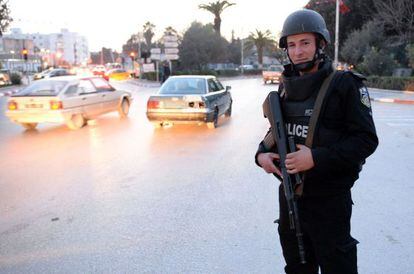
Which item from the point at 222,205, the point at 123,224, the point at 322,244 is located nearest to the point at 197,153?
the point at 222,205

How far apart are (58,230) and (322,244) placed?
3062mm

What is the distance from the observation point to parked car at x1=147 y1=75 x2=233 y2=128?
35.0 feet

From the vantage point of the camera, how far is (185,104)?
10703 millimetres

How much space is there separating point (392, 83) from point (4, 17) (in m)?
26.1

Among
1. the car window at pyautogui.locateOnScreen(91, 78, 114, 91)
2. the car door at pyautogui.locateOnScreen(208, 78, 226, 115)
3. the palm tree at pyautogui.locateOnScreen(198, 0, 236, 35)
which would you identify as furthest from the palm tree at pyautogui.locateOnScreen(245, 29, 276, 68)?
the car door at pyautogui.locateOnScreen(208, 78, 226, 115)

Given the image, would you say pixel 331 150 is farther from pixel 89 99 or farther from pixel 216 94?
pixel 89 99

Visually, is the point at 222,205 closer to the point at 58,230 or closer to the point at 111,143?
the point at 58,230

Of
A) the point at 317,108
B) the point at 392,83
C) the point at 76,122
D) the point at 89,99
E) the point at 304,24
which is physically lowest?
the point at 76,122

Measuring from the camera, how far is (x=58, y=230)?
444 cm

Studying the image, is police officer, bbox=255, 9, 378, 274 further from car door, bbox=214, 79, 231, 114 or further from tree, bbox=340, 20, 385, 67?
tree, bbox=340, 20, 385, 67

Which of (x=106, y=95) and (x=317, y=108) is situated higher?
(x=317, y=108)

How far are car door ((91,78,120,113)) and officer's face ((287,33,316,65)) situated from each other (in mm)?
10807

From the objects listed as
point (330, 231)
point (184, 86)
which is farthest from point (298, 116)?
point (184, 86)

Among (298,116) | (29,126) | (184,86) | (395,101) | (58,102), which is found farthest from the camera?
(395,101)
